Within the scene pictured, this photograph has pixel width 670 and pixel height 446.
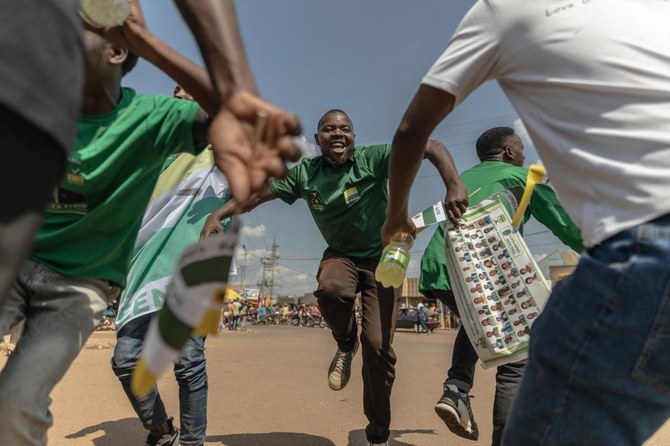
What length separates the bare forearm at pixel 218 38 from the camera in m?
1.23

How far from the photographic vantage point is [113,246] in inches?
89.5

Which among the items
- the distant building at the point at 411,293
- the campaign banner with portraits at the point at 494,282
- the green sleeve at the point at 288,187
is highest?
the distant building at the point at 411,293

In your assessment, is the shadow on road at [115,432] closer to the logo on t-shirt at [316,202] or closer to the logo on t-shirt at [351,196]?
the logo on t-shirt at [316,202]

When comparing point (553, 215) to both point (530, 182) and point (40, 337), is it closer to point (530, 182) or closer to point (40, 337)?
point (530, 182)

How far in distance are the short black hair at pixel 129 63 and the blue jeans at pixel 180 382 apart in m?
1.79

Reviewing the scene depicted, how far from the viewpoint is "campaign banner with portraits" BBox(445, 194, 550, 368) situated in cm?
324

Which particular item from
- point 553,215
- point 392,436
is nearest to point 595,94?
point 553,215

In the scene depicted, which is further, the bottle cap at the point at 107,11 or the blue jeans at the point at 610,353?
the bottle cap at the point at 107,11

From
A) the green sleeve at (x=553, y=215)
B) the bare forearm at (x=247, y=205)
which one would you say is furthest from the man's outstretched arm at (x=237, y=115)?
the green sleeve at (x=553, y=215)

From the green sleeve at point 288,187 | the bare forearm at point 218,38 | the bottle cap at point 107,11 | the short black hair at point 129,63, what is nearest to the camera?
the bare forearm at point 218,38

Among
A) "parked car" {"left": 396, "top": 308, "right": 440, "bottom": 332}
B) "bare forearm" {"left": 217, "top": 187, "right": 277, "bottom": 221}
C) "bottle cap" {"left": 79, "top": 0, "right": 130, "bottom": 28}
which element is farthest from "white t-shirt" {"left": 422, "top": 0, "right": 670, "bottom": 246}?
"parked car" {"left": 396, "top": 308, "right": 440, "bottom": 332}

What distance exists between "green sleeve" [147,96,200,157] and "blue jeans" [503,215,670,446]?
1337 millimetres

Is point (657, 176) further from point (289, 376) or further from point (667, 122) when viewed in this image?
point (289, 376)

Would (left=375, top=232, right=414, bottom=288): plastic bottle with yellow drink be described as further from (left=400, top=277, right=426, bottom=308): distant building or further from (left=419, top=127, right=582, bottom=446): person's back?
(left=400, top=277, right=426, bottom=308): distant building
